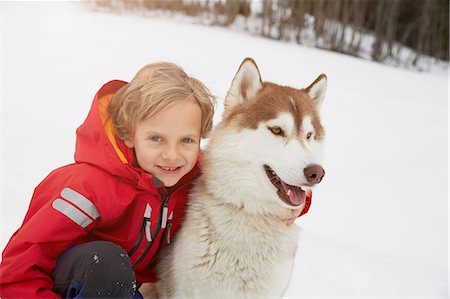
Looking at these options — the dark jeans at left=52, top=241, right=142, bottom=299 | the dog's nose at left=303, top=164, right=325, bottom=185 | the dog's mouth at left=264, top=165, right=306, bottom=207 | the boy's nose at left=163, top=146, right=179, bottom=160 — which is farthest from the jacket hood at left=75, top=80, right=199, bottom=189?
the dog's nose at left=303, top=164, right=325, bottom=185

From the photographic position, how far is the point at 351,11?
11.6m

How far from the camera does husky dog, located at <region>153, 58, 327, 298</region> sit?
1730 millimetres

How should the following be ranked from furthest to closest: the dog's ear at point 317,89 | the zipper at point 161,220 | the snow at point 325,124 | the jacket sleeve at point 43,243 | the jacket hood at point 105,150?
the snow at point 325,124 < the dog's ear at point 317,89 < the zipper at point 161,220 < the jacket hood at point 105,150 < the jacket sleeve at point 43,243

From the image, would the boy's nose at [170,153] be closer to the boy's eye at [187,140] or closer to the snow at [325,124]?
the boy's eye at [187,140]

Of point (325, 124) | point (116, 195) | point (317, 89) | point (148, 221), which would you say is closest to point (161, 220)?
point (148, 221)

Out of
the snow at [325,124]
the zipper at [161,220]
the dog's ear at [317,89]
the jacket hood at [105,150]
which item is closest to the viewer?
the jacket hood at [105,150]

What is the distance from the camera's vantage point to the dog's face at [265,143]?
5.50 ft

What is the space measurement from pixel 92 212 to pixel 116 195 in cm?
10

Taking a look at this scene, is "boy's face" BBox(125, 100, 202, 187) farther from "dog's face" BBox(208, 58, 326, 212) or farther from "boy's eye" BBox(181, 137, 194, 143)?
"dog's face" BBox(208, 58, 326, 212)

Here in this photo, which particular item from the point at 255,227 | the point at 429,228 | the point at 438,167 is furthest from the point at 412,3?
the point at 255,227

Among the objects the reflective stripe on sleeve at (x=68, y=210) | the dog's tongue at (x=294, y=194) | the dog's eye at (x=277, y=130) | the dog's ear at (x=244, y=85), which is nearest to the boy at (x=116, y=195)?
the reflective stripe on sleeve at (x=68, y=210)

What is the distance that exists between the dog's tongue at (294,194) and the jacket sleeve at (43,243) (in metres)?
0.67

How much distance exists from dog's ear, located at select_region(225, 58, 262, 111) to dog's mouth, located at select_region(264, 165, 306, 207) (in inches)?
13.1

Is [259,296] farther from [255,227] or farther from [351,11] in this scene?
[351,11]
